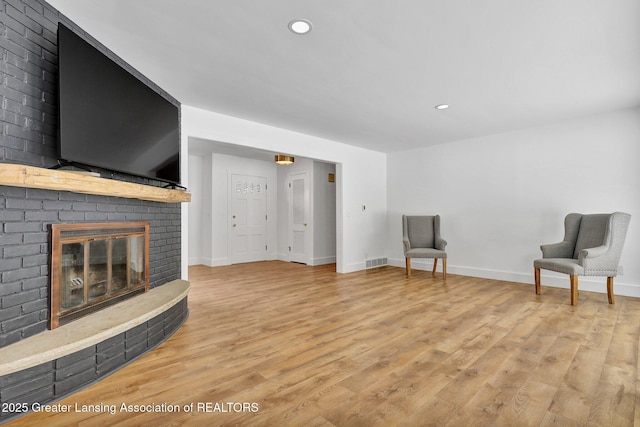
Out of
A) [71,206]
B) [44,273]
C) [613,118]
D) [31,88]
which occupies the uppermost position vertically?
[613,118]

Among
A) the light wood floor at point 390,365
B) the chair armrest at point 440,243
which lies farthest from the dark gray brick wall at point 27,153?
the chair armrest at point 440,243

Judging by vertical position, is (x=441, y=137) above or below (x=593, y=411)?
above

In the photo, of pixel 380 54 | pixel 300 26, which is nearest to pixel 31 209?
pixel 300 26

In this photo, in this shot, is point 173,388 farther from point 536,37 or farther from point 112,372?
point 536,37

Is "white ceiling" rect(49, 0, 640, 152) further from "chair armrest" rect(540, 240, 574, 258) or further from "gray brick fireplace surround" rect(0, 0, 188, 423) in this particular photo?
"chair armrest" rect(540, 240, 574, 258)

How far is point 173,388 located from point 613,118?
5760mm

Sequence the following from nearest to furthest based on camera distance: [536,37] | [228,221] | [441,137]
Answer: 1. [536,37]
2. [441,137]
3. [228,221]

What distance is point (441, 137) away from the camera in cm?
538

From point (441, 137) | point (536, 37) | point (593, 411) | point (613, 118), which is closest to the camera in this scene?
point (593, 411)

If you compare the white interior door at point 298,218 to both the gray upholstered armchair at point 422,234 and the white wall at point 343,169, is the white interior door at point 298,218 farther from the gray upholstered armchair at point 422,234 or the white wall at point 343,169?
the gray upholstered armchair at point 422,234

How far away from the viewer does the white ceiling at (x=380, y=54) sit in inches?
79.0

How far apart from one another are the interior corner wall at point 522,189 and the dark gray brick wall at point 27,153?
5.45 m

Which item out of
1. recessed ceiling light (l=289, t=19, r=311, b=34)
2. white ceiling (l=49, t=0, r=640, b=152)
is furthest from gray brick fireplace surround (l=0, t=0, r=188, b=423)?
recessed ceiling light (l=289, t=19, r=311, b=34)

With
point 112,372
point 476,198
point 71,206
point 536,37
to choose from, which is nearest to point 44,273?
point 71,206
